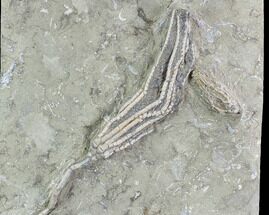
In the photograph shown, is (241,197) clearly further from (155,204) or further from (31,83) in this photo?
(31,83)

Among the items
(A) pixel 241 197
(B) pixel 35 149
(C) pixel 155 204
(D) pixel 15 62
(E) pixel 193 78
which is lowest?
(A) pixel 241 197

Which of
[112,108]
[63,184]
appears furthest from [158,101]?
[63,184]

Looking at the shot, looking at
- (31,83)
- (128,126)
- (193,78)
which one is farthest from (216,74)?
(31,83)

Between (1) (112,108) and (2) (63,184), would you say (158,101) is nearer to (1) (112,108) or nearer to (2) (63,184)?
(1) (112,108)
